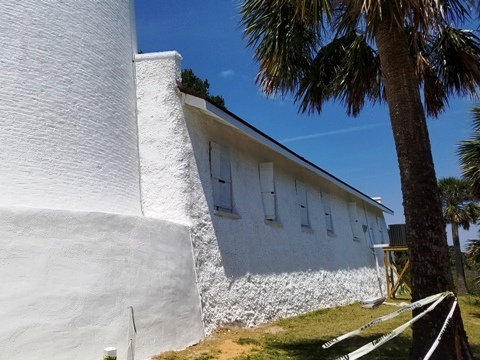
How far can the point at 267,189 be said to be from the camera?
1221cm

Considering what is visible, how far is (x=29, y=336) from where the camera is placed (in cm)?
547

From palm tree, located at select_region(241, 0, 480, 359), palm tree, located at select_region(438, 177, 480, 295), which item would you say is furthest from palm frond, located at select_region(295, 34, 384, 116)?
palm tree, located at select_region(438, 177, 480, 295)

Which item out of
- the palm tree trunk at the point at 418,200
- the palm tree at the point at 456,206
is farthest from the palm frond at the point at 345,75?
the palm tree at the point at 456,206

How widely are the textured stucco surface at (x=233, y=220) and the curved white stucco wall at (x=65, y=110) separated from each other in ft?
2.08

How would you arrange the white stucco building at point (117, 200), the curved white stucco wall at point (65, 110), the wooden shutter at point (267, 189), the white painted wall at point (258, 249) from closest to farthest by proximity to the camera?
the white stucco building at point (117, 200) < the curved white stucco wall at point (65, 110) < the white painted wall at point (258, 249) < the wooden shutter at point (267, 189)

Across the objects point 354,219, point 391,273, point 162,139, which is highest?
point 162,139

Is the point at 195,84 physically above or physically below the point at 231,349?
above

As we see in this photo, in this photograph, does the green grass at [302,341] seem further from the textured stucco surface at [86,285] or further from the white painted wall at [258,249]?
the textured stucco surface at [86,285]

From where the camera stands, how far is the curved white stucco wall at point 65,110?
22.4 ft

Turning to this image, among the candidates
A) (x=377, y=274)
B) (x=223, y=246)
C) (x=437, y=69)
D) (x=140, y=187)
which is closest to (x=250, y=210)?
(x=223, y=246)

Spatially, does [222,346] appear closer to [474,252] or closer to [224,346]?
[224,346]

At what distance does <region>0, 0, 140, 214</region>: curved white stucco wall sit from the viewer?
6816 mm

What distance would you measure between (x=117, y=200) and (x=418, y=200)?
4782 millimetres

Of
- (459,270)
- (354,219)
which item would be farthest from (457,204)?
(354,219)
